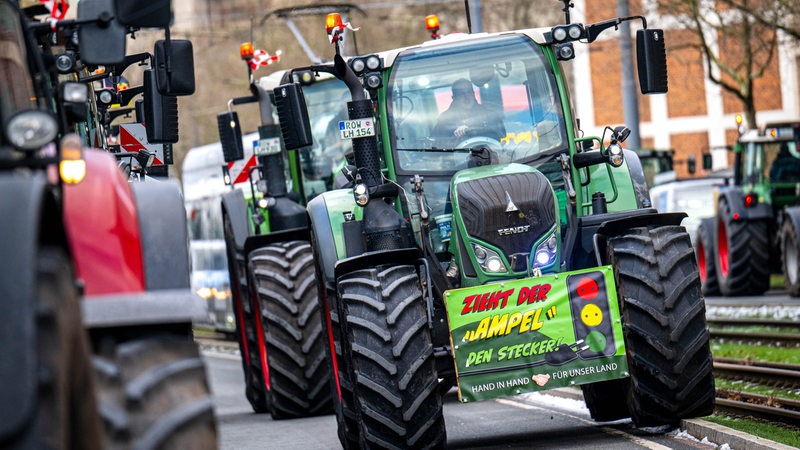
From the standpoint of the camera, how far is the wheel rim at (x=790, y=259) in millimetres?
26812

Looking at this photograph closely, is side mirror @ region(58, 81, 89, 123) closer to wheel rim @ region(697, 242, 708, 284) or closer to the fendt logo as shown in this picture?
the fendt logo

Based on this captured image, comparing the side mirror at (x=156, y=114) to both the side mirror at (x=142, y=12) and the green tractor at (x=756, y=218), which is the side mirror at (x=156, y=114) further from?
the green tractor at (x=756, y=218)

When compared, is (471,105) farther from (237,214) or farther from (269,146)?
(237,214)

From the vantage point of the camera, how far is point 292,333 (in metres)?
14.8

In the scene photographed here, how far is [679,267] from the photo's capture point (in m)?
10.8

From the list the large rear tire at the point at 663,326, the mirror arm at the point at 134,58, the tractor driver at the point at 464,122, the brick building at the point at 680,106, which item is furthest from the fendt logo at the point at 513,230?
the brick building at the point at 680,106

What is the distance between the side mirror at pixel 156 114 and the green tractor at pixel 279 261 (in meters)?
4.44

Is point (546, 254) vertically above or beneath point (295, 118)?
beneath

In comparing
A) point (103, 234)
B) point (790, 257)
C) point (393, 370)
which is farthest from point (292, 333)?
point (790, 257)

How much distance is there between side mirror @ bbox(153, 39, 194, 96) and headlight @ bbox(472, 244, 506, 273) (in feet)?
9.99

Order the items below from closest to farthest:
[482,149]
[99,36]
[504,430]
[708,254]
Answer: [99,36]
[482,149]
[504,430]
[708,254]

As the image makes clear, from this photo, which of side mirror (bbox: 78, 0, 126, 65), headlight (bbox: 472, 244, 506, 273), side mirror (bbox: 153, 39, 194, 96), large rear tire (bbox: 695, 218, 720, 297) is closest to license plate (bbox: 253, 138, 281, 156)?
headlight (bbox: 472, 244, 506, 273)

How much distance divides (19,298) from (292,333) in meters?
10.4

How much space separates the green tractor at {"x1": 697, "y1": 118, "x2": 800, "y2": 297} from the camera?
27938 mm
